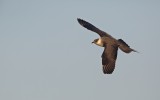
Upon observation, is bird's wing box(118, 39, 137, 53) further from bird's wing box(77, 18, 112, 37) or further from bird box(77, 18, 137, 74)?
bird's wing box(77, 18, 112, 37)

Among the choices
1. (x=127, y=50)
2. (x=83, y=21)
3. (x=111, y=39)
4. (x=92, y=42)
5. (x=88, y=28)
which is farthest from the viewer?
(x=83, y=21)

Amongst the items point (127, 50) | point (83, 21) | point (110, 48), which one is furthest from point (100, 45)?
point (83, 21)

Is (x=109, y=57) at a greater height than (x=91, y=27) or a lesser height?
lesser

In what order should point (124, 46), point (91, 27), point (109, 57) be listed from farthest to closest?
point (91, 27), point (109, 57), point (124, 46)

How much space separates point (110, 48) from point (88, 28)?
3.15 metres

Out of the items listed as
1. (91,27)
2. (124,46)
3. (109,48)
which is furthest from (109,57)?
(91,27)

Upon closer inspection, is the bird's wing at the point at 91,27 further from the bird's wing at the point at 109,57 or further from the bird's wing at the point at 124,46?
the bird's wing at the point at 124,46

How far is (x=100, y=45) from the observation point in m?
17.7

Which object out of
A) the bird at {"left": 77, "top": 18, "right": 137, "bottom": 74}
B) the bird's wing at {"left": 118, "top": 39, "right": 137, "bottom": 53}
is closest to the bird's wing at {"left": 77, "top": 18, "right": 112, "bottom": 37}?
the bird at {"left": 77, "top": 18, "right": 137, "bottom": 74}

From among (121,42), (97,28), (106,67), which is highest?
(97,28)

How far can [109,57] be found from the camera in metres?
17.2

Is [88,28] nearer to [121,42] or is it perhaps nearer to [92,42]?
[92,42]

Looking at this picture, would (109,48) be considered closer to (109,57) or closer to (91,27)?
(109,57)

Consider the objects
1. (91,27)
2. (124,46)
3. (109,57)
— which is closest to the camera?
(124,46)
